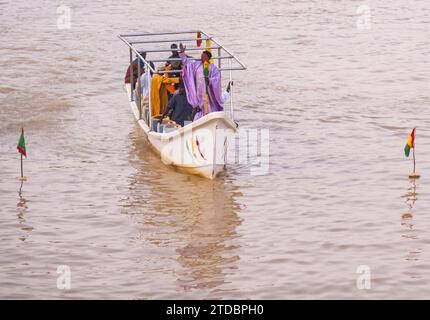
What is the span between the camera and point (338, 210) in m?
14.4

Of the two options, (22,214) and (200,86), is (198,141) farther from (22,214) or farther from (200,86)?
(22,214)

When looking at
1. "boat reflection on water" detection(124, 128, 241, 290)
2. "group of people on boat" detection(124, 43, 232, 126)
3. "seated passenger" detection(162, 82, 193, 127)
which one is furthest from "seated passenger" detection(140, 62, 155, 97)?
"seated passenger" detection(162, 82, 193, 127)

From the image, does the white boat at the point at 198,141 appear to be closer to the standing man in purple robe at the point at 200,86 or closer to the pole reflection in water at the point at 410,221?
the standing man in purple robe at the point at 200,86

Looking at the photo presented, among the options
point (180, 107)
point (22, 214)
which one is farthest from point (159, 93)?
point (22, 214)

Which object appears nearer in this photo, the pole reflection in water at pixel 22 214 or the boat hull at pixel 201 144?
the pole reflection in water at pixel 22 214

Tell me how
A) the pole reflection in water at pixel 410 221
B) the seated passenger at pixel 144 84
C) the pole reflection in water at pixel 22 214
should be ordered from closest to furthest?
the pole reflection in water at pixel 410 221 < the pole reflection in water at pixel 22 214 < the seated passenger at pixel 144 84

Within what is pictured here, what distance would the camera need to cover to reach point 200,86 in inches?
636

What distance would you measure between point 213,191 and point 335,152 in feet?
10.6

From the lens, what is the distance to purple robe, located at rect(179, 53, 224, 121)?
15766 millimetres

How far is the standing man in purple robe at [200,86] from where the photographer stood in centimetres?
1575

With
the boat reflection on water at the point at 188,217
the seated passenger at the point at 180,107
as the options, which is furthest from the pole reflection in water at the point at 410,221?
the seated passenger at the point at 180,107

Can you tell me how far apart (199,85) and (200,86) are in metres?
0.03

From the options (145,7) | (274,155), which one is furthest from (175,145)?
(145,7)

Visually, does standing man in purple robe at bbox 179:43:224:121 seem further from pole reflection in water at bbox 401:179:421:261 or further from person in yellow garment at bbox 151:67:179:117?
pole reflection in water at bbox 401:179:421:261
